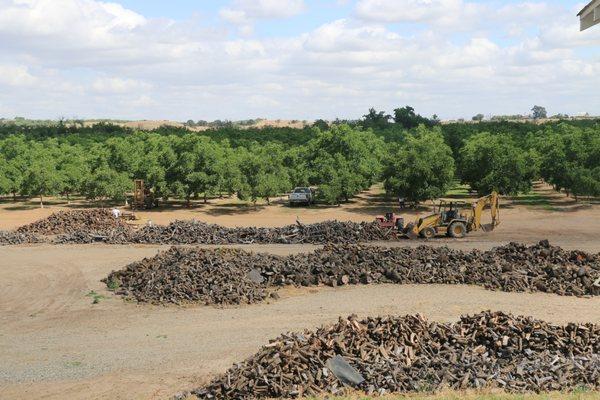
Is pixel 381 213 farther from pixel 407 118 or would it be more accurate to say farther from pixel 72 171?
pixel 407 118

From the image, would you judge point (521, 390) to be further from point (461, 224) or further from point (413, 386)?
point (461, 224)

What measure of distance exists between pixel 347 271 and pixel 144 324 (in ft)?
30.5

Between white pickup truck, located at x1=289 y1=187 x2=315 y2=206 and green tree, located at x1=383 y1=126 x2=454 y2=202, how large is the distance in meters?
7.05

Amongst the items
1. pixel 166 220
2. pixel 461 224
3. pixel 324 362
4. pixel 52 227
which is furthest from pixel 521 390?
pixel 166 220

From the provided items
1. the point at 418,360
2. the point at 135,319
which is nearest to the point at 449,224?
the point at 135,319

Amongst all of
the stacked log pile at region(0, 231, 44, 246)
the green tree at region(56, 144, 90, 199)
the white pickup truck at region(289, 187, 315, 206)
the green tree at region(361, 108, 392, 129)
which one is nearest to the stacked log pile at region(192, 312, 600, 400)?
the stacked log pile at region(0, 231, 44, 246)

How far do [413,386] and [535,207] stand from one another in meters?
41.4

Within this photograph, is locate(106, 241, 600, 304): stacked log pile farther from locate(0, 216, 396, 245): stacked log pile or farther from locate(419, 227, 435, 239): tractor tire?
locate(0, 216, 396, 245): stacked log pile

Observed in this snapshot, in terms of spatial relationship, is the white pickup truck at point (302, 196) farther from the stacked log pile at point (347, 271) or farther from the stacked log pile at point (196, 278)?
the stacked log pile at point (196, 278)

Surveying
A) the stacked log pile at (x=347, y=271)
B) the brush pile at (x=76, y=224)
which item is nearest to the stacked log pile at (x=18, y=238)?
the brush pile at (x=76, y=224)

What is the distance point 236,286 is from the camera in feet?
82.4

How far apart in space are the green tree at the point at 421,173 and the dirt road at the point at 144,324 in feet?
81.2

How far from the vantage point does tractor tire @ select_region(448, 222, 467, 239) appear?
37469 mm

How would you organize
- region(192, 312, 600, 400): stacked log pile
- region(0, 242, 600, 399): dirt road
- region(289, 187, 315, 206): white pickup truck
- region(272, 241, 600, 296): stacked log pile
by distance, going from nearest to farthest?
1. region(192, 312, 600, 400): stacked log pile
2. region(0, 242, 600, 399): dirt road
3. region(272, 241, 600, 296): stacked log pile
4. region(289, 187, 315, 206): white pickup truck
